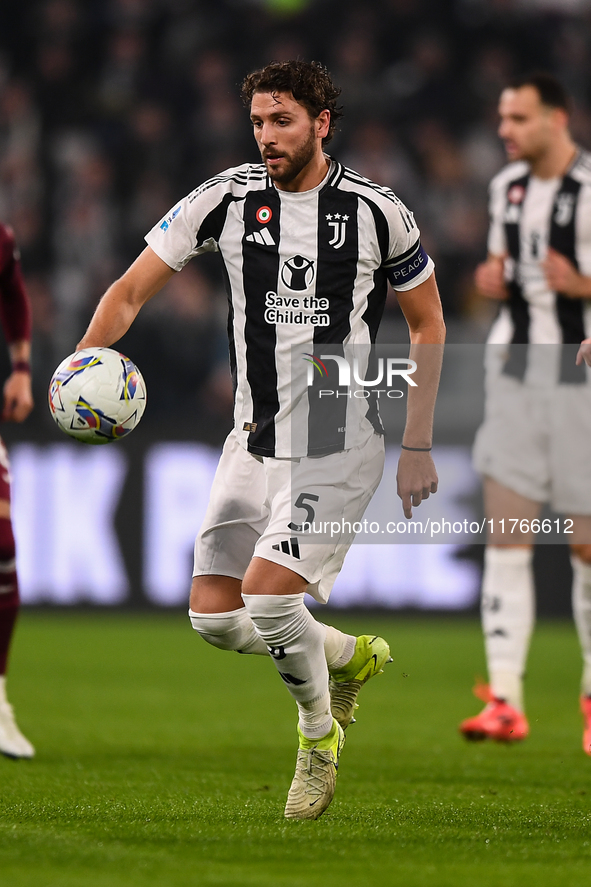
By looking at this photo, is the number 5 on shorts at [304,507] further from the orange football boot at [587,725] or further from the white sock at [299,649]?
the orange football boot at [587,725]

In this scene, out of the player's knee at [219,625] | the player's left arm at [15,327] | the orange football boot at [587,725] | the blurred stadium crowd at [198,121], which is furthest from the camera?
the blurred stadium crowd at [198,121]

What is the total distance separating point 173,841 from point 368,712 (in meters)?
3.30

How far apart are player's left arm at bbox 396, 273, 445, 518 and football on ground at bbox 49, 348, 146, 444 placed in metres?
0.84

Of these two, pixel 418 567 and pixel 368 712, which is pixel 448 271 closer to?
pixel 418 567

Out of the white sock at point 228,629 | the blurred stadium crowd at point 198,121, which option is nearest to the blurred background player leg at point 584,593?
the white sock at point 228,629

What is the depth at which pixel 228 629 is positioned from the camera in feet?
13.7

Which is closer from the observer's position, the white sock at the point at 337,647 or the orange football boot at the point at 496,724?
the white sock at the point at 337,647

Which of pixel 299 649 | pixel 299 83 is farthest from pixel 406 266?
pixel 299 649

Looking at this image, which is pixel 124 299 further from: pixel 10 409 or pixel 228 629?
pixel 10 409

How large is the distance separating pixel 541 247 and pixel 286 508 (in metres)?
2.65

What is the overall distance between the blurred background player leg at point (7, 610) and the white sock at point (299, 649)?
147cm

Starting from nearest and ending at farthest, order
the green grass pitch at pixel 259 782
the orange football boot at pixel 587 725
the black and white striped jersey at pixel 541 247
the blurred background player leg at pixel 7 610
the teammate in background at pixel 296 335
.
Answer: the green grass pitch at pixel 259 782 < the teammate in background at pixel 296 335 < the blurred background player leg at pixel 7 610 < the orange football boot at pixel 587 725 < the black and white striped jersey at pixel 541 247

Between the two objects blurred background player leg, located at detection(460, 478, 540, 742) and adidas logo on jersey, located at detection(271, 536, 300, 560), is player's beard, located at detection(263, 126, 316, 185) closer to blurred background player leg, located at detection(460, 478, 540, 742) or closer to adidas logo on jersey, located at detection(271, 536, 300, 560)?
adidas logo on jersey, located at detection(271, 536, 300, 560)

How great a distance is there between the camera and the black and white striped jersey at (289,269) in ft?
13.1
